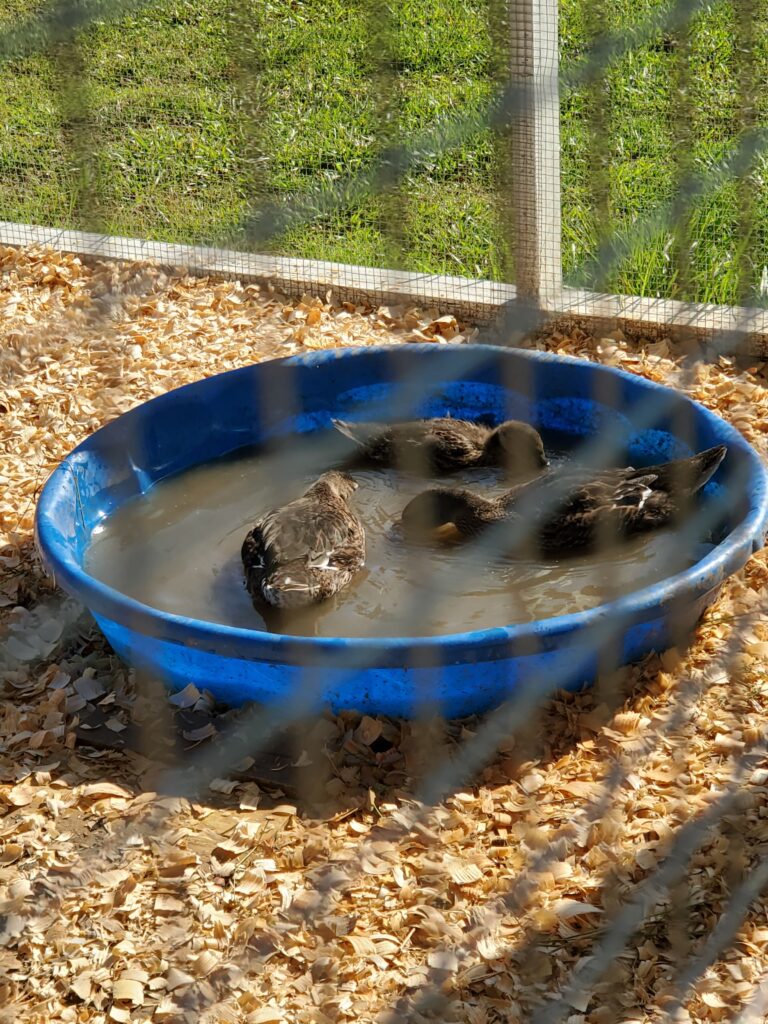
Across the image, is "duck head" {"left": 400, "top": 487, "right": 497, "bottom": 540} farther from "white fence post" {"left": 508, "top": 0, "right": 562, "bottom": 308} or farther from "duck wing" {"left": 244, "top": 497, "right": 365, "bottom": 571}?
"white fence post" {"left": 508, "top": 0, "right": 562, "bottom": 308}

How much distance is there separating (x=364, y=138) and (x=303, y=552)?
3.24m

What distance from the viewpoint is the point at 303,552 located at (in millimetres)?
3455

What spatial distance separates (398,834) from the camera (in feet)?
9.21

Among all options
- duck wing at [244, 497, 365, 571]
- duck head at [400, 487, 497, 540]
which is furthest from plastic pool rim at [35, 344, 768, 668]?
duck head at [400, 487, 497, 540]

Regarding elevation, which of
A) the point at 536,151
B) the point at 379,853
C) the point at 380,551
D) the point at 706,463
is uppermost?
the point at 536,151

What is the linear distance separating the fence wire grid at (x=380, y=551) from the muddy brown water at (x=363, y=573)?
20mm

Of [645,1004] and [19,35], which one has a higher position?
[19,35]

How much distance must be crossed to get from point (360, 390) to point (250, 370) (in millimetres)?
401

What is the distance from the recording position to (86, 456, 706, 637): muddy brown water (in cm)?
344

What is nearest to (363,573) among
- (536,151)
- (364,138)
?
(536,151)

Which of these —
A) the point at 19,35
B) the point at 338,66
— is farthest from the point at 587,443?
the point at 338,66

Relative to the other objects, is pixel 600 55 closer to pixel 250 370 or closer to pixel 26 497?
pixel 250 370

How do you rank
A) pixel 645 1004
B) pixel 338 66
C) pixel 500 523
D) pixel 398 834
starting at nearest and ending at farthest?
1. pixel 645 1004
2. pixel 398 834
3. pixel 500 523
4. pixel 338 66

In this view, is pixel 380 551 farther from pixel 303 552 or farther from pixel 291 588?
pixel 291 588
